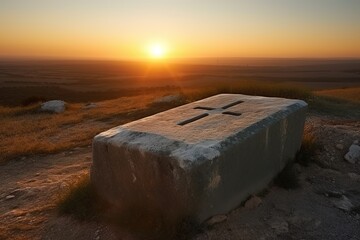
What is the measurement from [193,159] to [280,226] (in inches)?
43.7

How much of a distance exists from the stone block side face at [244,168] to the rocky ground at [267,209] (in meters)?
0.13

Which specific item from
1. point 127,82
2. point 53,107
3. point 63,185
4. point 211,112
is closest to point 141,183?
point 211,112

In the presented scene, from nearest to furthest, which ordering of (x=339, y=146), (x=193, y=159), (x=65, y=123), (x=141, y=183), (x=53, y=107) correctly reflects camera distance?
(x=193, y=159) → (x=141, y=183) → (x=339, y=146) → (x=65, y=123) → (x=53, y=107)

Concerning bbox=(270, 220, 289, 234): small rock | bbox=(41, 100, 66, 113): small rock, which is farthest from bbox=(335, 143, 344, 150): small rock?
bbox=(41, 100, 66, 113): small rock

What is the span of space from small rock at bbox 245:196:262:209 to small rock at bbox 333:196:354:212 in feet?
2.81

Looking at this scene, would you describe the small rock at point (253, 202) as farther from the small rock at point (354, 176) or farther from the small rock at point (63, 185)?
the small rock at point (63, 185)

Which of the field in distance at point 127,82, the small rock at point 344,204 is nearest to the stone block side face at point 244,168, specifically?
the small rock at point 344,204

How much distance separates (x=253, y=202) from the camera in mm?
3344

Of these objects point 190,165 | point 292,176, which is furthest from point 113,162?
point 292,176

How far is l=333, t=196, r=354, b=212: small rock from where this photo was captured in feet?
11.3

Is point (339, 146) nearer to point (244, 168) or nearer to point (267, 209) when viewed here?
point (267, 209)

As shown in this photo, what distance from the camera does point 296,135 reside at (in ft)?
14.0

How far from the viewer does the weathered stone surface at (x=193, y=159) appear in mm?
2826

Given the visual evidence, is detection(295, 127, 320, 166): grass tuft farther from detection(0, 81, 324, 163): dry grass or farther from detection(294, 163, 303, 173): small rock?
detection(0, 81, 324, 163): dry grass
